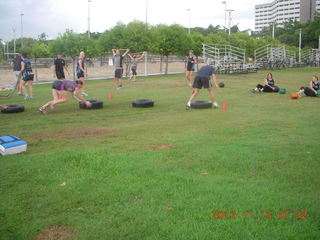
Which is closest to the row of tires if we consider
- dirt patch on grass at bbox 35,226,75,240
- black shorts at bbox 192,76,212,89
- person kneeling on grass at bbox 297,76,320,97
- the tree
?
black shorts at bbox 192,76,212,89

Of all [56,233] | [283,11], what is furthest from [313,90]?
[283,11]

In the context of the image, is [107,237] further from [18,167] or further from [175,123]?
[175,123]

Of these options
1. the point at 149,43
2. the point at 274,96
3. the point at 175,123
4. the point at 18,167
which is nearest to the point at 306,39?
the point at 149,43

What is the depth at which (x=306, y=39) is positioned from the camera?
216 feet

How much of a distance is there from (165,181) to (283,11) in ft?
560

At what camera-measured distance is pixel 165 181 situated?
4.63 meters

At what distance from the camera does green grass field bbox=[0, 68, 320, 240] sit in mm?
3488

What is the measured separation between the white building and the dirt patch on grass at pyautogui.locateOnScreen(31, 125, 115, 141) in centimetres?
10953

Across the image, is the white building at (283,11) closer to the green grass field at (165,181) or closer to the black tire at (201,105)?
the black tire at (201,105)

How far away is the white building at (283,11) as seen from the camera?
112 m

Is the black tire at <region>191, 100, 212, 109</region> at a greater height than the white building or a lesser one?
lesser

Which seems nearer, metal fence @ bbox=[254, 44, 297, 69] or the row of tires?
the row of tires
